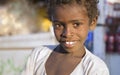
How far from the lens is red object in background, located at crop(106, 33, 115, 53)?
16.9 feet

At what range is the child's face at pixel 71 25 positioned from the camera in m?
1.82

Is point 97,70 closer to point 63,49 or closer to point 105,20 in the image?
point 63,49

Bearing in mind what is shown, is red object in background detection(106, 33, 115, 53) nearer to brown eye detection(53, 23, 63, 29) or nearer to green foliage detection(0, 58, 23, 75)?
green foliage detection(0, 58, 23, 75)

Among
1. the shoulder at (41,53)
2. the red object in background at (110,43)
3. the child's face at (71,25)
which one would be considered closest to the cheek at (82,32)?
the child's face at (71,25)

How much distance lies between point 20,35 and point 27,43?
0.50 ft

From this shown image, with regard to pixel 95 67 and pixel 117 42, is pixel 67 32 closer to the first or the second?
pixel 95 67

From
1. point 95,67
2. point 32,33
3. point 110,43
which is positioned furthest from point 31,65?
point 110,43

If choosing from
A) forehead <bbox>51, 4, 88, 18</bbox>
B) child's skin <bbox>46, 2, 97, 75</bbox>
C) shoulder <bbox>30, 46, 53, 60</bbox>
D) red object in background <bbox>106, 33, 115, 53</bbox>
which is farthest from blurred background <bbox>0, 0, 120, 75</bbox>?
forehead <bbox>51, 4, 88, 18</bbox>

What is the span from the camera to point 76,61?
1.92 meters

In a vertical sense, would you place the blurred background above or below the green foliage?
above

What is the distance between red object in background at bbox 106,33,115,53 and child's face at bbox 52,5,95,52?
327cm

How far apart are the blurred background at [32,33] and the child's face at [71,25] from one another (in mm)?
3134

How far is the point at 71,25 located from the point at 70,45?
11 cm

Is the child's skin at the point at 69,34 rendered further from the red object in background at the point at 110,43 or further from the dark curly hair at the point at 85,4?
the red object in background at the point at 110,43
